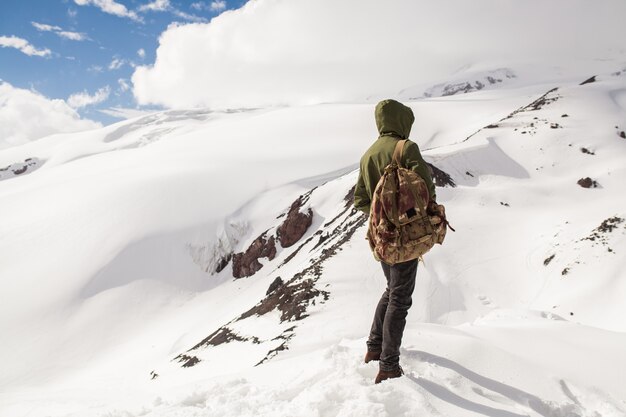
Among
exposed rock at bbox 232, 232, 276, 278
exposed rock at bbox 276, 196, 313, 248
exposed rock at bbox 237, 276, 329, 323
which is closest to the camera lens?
exposed rock at bbox 237, 276, 329, 323

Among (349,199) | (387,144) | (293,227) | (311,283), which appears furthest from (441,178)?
(387,144)

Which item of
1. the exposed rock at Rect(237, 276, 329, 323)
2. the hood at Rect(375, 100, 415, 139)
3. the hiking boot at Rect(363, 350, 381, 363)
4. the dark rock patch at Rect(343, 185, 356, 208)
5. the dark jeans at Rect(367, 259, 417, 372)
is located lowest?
the exposed rock at Rect(237, 276, 329, 323)

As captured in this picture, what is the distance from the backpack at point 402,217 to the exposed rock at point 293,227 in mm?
33371

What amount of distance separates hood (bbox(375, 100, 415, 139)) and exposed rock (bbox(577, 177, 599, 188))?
107 ft

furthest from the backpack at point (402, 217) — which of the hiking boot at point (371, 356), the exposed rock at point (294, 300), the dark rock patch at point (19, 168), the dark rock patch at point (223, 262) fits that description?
the dark rock patch at point (19, 168)

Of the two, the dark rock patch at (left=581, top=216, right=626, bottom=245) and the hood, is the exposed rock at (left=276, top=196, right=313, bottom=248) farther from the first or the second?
the hood

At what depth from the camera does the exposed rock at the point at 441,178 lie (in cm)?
2908

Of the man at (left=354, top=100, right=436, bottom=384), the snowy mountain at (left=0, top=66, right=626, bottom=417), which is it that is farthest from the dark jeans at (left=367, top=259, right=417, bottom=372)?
the snowy mountain at (left=0, top=66, right=626, bottom=417)

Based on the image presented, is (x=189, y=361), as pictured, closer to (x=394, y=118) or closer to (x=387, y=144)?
(x=387, y=144)

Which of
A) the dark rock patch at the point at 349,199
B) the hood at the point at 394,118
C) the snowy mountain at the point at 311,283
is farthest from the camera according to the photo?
the dark rock patch at the point at 349,199

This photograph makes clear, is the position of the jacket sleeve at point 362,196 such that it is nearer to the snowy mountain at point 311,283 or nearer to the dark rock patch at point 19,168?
the snowy mountain at point 311,283

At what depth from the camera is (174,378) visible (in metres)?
15.4

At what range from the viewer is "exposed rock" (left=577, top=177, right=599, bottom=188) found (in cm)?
3011

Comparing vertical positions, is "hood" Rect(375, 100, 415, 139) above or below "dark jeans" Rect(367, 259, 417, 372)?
above
